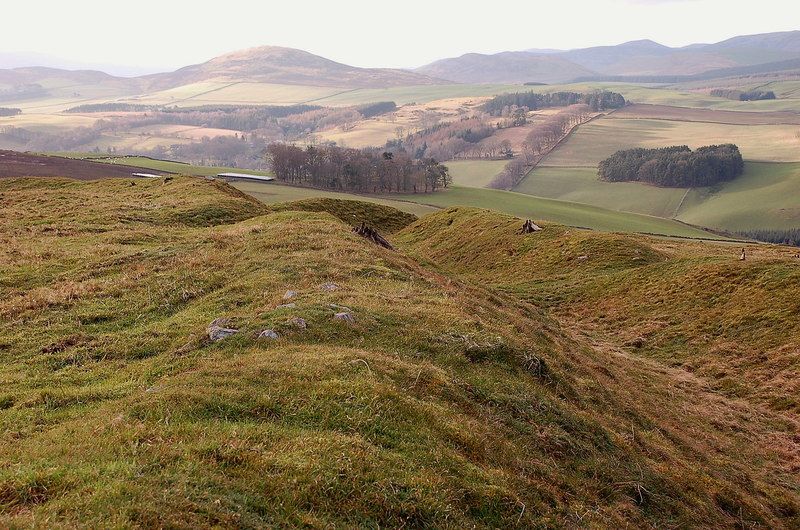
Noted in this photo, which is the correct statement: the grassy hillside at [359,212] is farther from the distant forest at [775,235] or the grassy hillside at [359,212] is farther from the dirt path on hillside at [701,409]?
the distant forest at [775,235]

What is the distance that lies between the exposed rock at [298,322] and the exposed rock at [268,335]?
2.75ft

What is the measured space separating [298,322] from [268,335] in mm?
1286

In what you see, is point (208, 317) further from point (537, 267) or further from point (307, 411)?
point (537, 267)

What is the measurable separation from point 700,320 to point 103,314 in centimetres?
3313

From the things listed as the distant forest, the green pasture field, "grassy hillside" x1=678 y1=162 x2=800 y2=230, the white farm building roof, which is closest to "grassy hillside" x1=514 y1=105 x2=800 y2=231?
"grassy hillside" x1=678 y1=162 x2=800 y2=230

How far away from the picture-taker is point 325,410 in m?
12.5

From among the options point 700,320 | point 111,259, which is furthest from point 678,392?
point 111,259

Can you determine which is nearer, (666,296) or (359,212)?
(666,296)

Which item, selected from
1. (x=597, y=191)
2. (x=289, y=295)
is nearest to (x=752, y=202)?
(x=597, y=191)

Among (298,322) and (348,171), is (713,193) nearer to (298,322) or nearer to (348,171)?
(348,171)

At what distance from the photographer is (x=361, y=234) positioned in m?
36.0

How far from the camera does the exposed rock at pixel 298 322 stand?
708 inches

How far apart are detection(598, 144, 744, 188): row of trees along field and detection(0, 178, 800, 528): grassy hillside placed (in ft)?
508

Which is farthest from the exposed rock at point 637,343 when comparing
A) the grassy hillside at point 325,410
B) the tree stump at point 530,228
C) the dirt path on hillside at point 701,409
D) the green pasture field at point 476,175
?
the green pasture field at point 476,175
